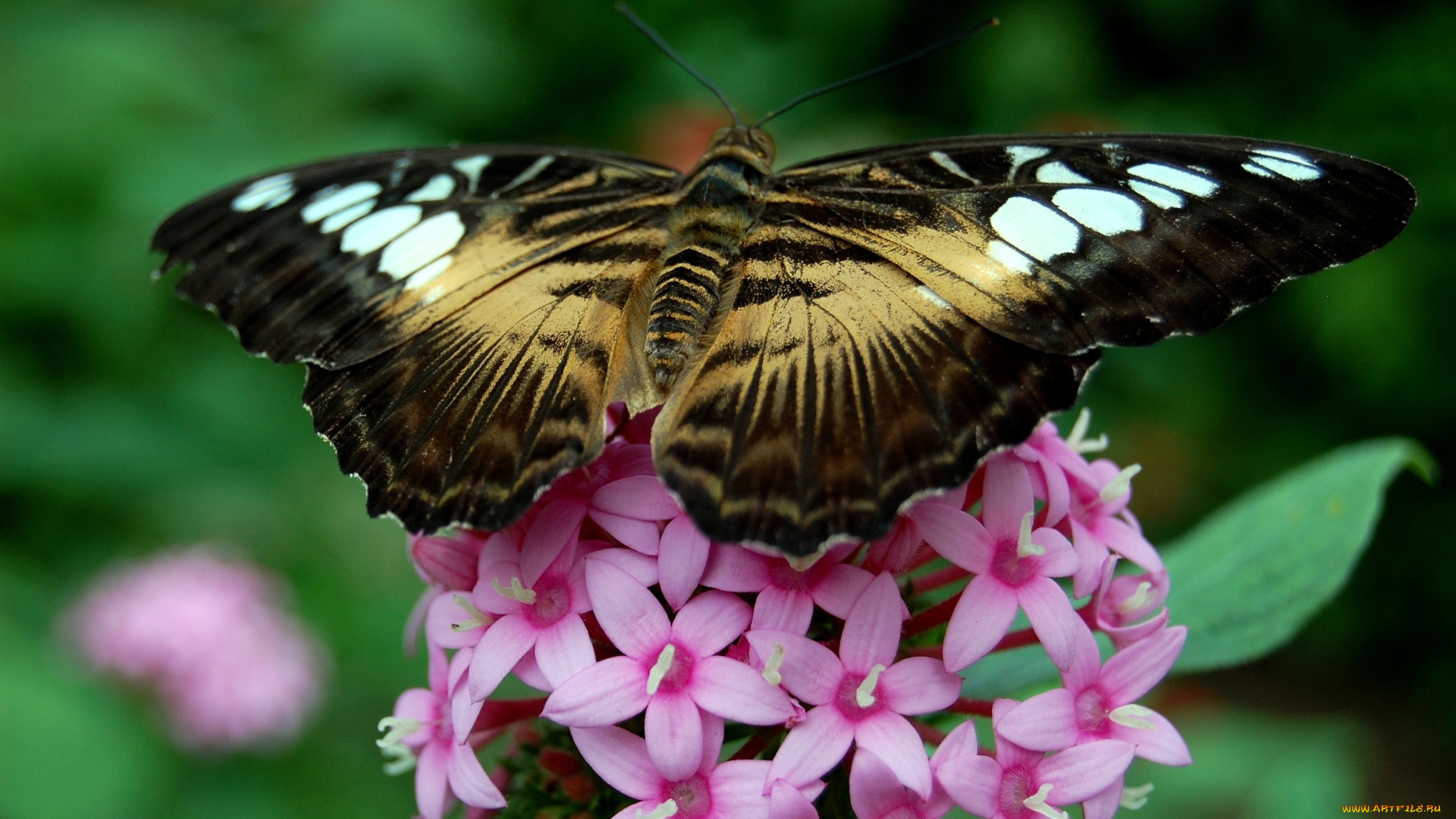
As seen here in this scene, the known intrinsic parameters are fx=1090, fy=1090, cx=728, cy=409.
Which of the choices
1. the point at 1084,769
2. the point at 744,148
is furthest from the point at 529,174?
the point at 1084,769

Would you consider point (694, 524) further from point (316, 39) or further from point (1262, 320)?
point (1262, 320)

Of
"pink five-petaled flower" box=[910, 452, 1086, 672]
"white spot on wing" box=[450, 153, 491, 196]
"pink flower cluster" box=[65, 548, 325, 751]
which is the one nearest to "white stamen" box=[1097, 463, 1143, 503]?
"pink five-petaled flower" box=[910, 452, 1086, 672]

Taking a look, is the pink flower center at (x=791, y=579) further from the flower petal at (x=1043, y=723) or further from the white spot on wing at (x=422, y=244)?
the white spot on wing at (x=422, y=244)

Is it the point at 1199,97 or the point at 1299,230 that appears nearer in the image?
the point at 1299,230

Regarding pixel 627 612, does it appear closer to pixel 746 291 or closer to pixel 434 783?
pixel 434 783

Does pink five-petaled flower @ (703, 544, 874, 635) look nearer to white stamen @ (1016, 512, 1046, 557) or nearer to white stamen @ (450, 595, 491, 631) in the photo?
white stamen @ (1016, 512, 1046, 557)

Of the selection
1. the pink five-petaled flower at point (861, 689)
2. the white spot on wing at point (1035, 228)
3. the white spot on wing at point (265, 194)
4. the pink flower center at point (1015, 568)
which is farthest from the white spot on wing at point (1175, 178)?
the white spot on wing at point (265, 194)

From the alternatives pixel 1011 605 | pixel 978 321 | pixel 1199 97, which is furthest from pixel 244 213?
pixel 1199 97
